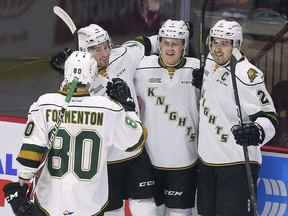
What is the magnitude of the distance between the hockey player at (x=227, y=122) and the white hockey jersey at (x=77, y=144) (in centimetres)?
62

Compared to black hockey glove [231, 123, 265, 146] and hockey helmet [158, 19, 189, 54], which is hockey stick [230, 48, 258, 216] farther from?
hockey helmet [158, 19, 189, 54]

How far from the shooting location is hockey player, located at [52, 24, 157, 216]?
18.5 feet

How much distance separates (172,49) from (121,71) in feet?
1.00

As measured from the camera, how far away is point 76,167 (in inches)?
196

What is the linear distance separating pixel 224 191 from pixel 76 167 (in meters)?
0.92

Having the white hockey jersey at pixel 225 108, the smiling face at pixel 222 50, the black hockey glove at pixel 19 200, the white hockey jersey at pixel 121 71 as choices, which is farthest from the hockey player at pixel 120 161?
the black hockey glove at pixel 19 200

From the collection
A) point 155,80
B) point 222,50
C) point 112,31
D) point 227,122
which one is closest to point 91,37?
point 155,80

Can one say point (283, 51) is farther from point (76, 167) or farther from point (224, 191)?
point (76, 167)

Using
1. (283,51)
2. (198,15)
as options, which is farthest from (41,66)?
(283,51)

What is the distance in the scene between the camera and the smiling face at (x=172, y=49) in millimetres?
5588

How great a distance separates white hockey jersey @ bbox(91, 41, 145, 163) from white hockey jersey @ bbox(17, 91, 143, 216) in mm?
613

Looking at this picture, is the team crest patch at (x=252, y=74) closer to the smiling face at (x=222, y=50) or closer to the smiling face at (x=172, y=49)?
the smiling face at (x=222, y=50)

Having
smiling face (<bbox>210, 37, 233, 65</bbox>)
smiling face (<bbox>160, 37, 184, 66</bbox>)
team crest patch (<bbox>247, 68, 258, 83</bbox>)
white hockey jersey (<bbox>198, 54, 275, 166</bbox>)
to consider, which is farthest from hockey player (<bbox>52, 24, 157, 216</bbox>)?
team crest patch (<bbox>247, 68, 258, 83</bbox>)

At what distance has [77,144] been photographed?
494cm
